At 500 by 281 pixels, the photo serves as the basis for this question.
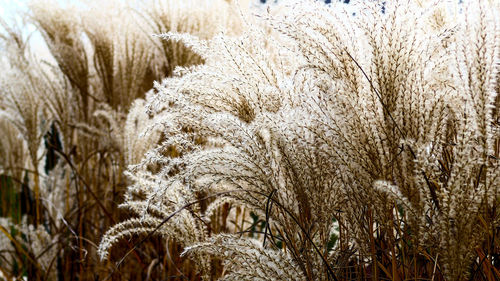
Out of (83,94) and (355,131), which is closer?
(355,131)

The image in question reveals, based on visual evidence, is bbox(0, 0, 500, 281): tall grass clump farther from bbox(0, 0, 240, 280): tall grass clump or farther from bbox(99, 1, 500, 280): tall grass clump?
bbox(0, 0, 240, 280): tall grass clump

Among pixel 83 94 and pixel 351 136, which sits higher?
pixel 83 94

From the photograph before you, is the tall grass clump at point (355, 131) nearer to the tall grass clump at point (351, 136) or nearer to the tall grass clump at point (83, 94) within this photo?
the tall grass clump at point (351, 136)

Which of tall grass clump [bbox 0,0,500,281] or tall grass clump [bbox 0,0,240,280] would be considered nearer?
tall grass clump [bbox 0,0,500,281]

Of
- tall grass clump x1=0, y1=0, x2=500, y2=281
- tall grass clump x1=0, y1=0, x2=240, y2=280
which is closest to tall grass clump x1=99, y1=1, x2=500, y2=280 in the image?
tall grass clump x1=0, y1=0, x2=500, y2=281

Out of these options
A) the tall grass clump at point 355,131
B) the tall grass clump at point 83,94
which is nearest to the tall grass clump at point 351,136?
the tall grass clump at point 355,131

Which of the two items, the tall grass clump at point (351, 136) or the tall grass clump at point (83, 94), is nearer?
the tall grass clump at point (351, 136)

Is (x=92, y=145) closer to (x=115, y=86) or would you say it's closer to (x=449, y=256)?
(x=115, y=86)

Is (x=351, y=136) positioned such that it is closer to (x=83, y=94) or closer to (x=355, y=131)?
(x=355, y=131)

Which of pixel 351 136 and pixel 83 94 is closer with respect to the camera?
pixel 351 136

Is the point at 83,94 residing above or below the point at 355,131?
above

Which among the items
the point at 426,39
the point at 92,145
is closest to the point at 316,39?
the point at 426,39

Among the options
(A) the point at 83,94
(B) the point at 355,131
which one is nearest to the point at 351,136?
(B) the point at 355,131

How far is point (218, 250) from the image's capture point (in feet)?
3.72
